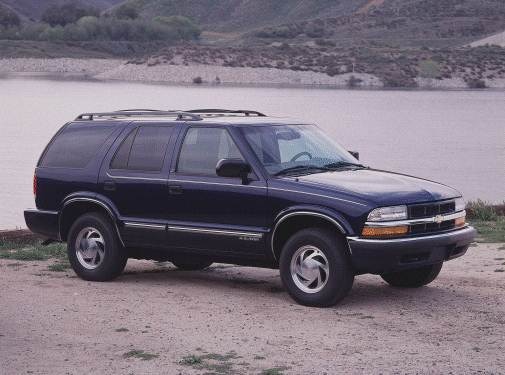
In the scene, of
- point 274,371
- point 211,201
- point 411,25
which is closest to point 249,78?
point 411,25

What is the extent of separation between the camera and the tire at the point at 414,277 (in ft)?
35.9

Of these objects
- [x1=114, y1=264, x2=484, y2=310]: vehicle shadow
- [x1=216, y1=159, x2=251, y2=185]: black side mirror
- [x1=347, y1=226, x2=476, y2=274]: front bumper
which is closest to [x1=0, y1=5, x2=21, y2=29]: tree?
[x1=114, y1=264, x2=484, y2=310]: vehicle shadow

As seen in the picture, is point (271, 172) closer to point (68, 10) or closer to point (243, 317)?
point (243, 317)

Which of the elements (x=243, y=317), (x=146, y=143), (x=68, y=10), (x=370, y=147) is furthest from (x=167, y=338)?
(x=68, y=10)

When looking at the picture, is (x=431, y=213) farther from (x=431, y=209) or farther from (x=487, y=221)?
(x=487, y=221)

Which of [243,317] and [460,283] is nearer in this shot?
[243,317]

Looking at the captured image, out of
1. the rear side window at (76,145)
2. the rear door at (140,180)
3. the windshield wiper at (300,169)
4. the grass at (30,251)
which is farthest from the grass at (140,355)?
the grass at (30,251)

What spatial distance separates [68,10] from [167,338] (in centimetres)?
15953

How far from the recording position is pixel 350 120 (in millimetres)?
57000

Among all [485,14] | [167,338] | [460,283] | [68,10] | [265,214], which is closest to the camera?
[167,338]

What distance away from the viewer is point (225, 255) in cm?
1072

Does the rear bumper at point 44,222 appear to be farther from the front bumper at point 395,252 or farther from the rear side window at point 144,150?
the front bumper at point 395,252

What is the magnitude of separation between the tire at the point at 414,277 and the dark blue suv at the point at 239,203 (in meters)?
0.01

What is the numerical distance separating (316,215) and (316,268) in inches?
18.4
